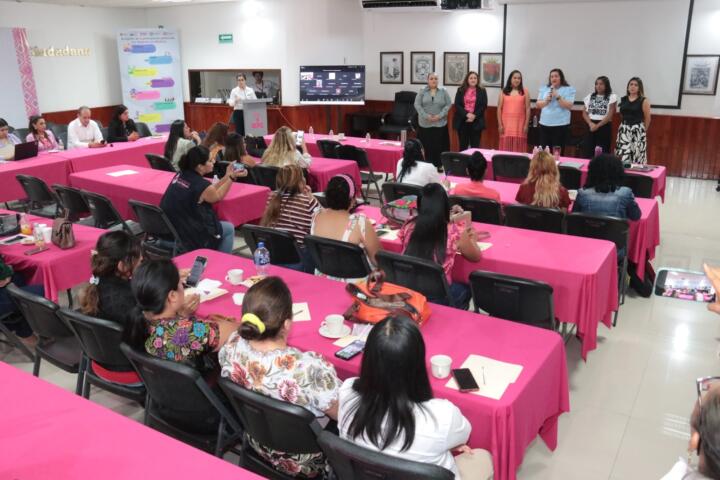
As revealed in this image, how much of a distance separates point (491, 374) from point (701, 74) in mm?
8603

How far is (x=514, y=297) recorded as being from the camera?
3.38m

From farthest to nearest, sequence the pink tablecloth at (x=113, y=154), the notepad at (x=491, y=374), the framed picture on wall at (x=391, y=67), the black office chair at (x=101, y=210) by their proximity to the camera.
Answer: the framed picture on wall at (x=391, y=67) → the pink tablecloth at (x=113, y=154) → the black office chair at (x=101, y=210) → the notepad at (x=491, y=374)

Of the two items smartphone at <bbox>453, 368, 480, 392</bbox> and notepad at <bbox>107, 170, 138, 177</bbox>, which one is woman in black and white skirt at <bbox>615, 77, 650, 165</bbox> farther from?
smartphone at <bbox>453, 368, 480, 392</bbox>

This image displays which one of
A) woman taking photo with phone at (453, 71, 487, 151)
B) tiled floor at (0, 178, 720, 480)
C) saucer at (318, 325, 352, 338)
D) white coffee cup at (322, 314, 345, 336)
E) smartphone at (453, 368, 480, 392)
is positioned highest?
woman taking photo with phone at (453, 71, 487, 151)

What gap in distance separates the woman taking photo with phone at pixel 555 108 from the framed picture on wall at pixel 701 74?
1810mm

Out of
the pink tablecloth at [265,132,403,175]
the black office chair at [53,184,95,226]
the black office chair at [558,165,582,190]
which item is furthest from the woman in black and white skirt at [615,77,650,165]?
the black office chair at [53,184,95,226]

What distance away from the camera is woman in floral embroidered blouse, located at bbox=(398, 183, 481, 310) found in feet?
11.8

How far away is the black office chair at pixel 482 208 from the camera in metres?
4.83

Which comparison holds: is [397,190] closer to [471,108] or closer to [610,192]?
[610,192]

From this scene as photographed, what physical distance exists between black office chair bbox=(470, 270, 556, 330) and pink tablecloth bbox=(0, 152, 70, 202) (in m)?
5.52

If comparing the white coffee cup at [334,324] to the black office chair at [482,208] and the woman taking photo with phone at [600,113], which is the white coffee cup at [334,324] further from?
the woman taking photo with phone at [600,113]

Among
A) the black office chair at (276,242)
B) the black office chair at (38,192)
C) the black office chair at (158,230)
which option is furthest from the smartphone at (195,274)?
the black office chair at (38,192)

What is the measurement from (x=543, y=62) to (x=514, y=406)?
907 centimetres

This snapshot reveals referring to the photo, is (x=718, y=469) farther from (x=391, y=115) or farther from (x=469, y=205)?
(x=391, y=115)
